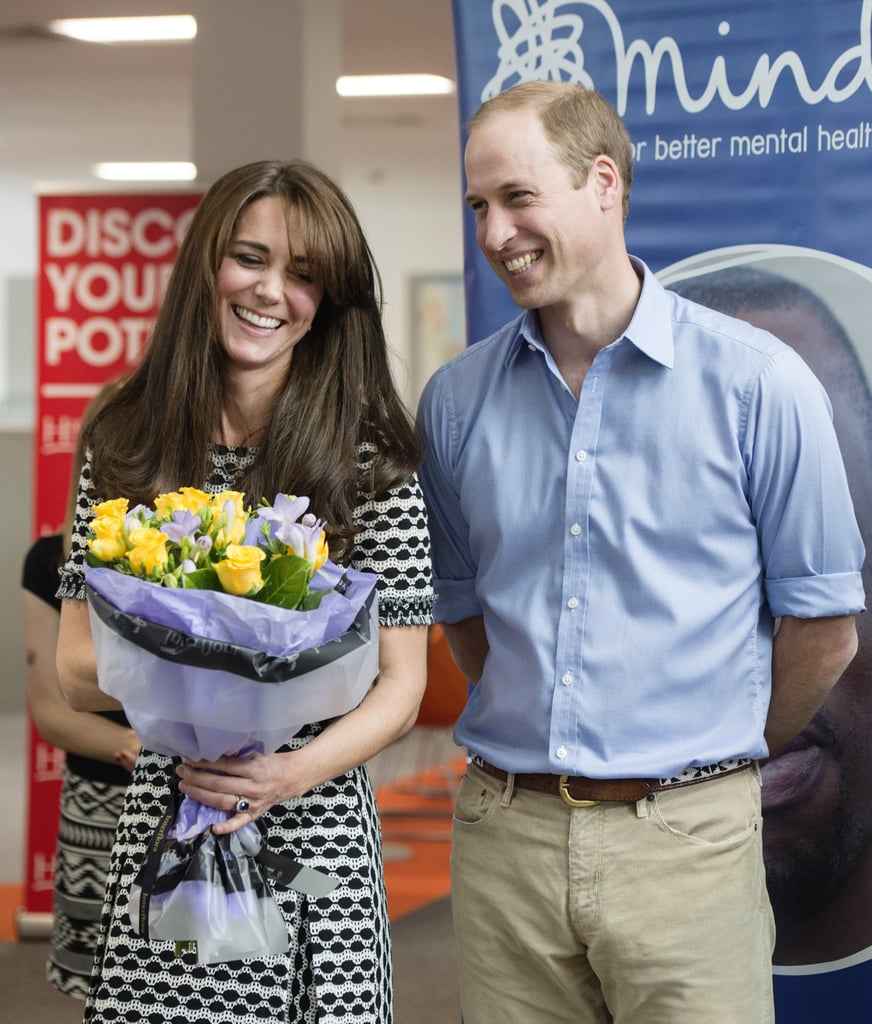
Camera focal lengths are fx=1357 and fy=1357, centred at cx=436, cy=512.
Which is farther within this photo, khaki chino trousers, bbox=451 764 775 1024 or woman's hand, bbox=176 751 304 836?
khaki chino trousers, bbox=451 764 775 1024

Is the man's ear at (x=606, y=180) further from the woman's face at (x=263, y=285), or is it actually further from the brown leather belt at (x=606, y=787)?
the brown leather belt at (x=606, y=787)

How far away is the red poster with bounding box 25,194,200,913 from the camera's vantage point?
4.71 meters

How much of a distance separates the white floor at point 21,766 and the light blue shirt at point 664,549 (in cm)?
407

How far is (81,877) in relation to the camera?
2754mm

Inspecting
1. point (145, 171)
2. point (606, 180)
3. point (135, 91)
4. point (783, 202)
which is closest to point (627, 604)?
point (606, 180)

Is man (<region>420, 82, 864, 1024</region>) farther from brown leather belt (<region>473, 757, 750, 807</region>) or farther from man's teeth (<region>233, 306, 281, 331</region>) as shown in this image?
man's teeth (<region>233, 306, 281, 331</region>)

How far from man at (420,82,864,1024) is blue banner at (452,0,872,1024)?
1.50 ft

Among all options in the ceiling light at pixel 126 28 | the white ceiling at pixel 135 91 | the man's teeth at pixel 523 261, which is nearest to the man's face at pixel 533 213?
the man's teeth at pixel 523 261

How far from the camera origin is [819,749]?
232cm

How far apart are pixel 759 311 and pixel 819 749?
2.49 feet

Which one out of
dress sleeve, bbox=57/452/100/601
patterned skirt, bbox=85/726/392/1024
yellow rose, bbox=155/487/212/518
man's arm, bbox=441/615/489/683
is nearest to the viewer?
yellow rose, bbox=155/487/212/518

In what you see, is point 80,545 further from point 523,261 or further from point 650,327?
point 650,327

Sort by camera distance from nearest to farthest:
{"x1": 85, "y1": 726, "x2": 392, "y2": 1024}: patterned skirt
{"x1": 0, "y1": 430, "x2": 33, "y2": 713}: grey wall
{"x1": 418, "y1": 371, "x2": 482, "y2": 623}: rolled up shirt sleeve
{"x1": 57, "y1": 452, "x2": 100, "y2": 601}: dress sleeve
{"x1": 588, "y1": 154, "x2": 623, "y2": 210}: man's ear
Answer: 1. {"x1": 85, "y1": 726, "x2": 392, "y2": 1024}: patterned skirt
2. {"x1": 57, "y1": 452, "x2": 100, "y2": 601}: dress sleeve
3. {"x1": 588, "y1": 154, "x2": 623, "y2": 210}: man's ear
4. {"x1": 418, "y1": 371, "x2": 482, "y2": 623}: rolled up shirt sleeve
5. {"x1": 0, "y1": 430, "x2": 33, "y2": 713}: grey wall

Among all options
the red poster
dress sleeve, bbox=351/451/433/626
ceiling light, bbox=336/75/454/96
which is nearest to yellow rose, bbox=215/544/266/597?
dress sleeve, bbox=351/451/433/626
